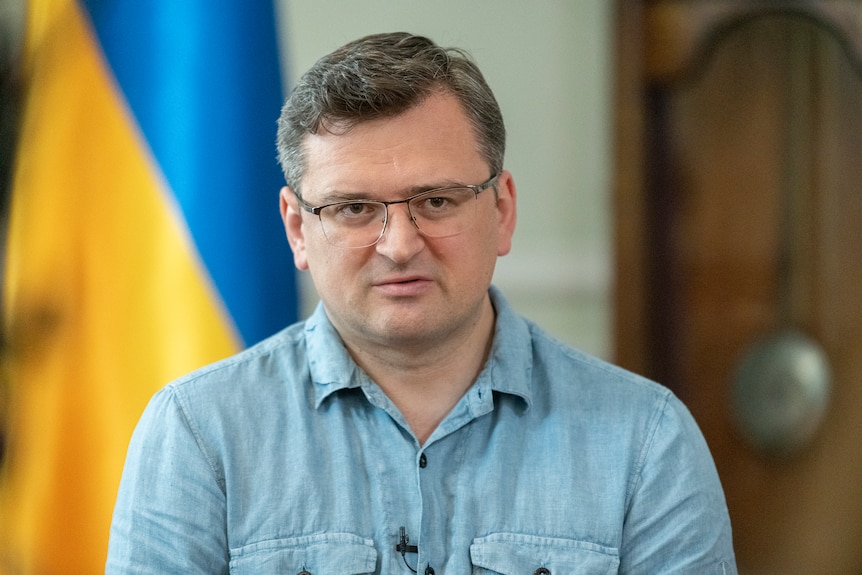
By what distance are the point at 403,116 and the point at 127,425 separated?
884 millimetres

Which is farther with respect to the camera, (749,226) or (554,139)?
(554,139)

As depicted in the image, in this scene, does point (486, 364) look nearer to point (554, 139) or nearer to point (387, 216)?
point (387, 216)

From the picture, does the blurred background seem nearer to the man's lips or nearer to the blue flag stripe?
the blue flag stripe

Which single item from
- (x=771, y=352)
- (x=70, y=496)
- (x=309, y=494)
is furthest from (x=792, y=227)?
(x=70, y=496)

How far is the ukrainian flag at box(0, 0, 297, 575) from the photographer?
1753 mm

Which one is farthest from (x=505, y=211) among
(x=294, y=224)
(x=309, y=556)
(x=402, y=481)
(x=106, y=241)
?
(x=106, y=241)

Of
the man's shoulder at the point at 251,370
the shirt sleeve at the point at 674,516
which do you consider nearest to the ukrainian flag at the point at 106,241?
the man's shoulder at the point at 251,370

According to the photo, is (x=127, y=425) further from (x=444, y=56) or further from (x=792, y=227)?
(x=792, y=227)

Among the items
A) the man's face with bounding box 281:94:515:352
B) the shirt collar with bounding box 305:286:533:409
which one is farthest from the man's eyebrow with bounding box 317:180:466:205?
the shirt collar with bounding box 305:286:533:409

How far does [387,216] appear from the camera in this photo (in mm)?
1306

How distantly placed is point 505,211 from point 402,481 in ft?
1.45

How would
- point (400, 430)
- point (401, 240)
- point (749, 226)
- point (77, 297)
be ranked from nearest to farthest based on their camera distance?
point (401, 240)
point (400, 430)
point (77, 297)
point (749, 226)

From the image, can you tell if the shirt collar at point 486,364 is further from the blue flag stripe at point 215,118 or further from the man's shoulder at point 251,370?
the blue flag stripe at point 215,118

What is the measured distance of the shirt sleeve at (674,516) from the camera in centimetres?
132
